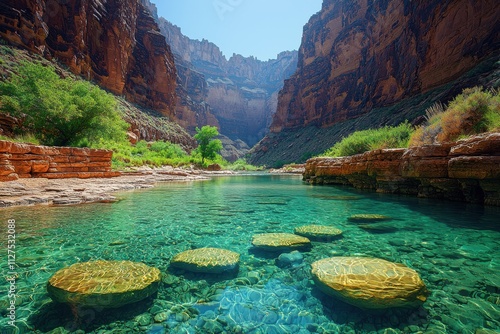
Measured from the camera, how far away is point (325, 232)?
14.0 feet

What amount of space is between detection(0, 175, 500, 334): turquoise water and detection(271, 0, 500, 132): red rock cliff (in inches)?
1176

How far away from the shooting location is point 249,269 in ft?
9.87

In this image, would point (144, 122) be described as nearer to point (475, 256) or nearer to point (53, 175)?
point (53, 175)

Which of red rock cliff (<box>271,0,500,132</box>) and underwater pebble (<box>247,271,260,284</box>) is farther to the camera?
red rock cliff (<box>271,0,500,132</box>)

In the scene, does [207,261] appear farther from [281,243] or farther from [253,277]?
[281,243]

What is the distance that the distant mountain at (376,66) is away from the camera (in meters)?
23.8

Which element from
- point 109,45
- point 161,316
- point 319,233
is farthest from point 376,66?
point 161,316

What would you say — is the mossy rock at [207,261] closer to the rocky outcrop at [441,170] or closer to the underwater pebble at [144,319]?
the underwater pebble at [144,319]

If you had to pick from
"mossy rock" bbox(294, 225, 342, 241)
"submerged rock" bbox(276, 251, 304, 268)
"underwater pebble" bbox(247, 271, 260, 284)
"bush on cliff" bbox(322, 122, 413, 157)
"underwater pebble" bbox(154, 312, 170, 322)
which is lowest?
"underwater pebble" bbox(154, 312, 170, 322)

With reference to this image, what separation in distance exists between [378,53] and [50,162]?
52.2 metres

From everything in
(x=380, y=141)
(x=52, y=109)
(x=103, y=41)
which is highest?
(x=103, y=41)

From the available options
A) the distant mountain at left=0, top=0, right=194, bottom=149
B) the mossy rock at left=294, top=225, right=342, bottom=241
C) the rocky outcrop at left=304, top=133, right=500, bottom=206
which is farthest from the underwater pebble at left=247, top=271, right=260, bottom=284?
the distant mountain at left=0, top=0, right=194, bottom=149

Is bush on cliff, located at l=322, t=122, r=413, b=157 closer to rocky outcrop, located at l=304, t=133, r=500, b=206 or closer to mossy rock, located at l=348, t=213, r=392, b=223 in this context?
rocky outcrop, located at l=304, t=133, r=500, b=206

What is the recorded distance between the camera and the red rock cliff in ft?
80.4
